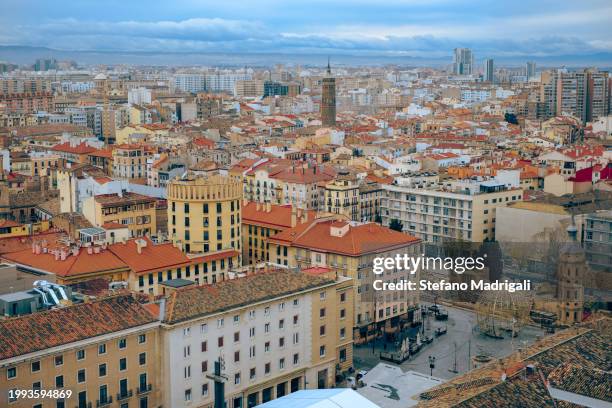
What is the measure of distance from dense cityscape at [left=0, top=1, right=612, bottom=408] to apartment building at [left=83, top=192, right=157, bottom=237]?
0.07 meters

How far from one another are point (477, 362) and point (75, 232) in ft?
39.5

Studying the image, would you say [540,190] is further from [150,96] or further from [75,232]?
[150,96]

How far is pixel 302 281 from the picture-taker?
18062 mm

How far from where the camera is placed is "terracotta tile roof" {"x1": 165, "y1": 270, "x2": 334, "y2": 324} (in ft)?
51.9

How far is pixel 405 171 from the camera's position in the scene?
125 feet

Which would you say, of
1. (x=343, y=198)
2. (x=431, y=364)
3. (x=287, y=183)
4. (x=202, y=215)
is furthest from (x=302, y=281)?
(x=287, y=183)

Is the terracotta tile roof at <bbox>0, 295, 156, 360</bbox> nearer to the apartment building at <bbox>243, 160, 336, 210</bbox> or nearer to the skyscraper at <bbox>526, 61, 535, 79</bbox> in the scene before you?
the apartment building at <bbox>243, 160, 336, 210</bbox>

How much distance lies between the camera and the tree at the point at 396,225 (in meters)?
29.5

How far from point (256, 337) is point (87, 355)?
344 cm

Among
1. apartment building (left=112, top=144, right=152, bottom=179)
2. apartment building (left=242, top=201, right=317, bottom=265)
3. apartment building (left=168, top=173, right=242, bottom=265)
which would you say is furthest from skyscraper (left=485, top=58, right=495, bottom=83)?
apartment building (left=168, top=173, right=242, bottom=265)

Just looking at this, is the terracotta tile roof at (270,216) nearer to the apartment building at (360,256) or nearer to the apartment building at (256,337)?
the apartment building at (360,256)

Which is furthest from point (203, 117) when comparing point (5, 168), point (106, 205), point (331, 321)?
point (331, 321)

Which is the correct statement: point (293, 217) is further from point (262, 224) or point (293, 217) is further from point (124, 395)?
point (124, 395)

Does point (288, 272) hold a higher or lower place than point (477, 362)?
higher
